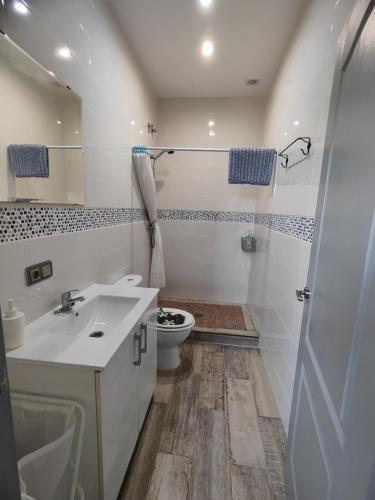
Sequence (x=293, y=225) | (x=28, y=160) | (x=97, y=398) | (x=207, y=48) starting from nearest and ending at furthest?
(x=97, y=398)
(x=28, y=160)
(x=293, y=225)
(x=207, y=48)

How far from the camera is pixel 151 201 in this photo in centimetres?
252

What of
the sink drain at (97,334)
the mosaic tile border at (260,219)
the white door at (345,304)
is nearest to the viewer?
the white door at (345,304)

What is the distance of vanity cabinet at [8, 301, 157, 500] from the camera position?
807 mm

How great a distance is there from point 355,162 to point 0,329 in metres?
0.93

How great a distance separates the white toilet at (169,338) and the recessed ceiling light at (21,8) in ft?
4.96

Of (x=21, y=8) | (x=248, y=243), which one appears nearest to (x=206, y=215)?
(x=248, y=243)

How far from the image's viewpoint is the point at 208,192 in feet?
10.2

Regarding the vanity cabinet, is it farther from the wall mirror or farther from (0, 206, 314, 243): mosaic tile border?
the wall mirror

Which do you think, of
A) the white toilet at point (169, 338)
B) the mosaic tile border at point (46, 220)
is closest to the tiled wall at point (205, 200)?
the white toilet at point (169, 338)

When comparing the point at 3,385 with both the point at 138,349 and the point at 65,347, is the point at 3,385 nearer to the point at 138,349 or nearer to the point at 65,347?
the point at 65,347

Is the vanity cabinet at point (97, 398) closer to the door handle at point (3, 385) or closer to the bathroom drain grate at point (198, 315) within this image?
the door handle at point (3, 385)

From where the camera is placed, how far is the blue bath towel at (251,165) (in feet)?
6.83

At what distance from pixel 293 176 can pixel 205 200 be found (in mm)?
1564

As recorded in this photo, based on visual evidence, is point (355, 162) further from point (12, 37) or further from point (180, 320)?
point (180, 320)
